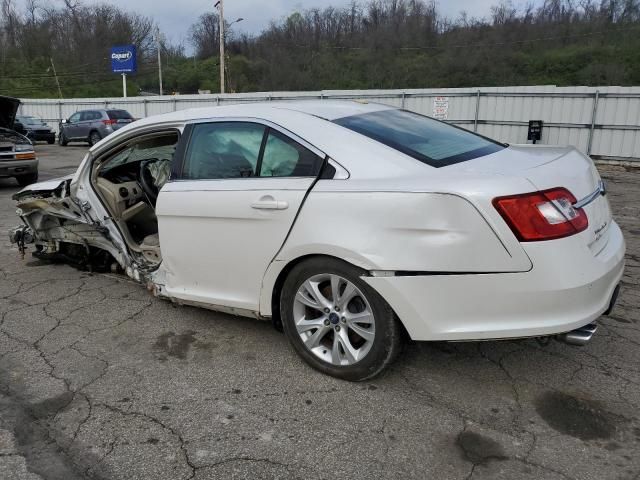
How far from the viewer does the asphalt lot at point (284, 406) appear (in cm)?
242

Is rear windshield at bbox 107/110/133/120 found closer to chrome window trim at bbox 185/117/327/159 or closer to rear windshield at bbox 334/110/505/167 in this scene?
chrome window trim at bbox 185/117/327/159

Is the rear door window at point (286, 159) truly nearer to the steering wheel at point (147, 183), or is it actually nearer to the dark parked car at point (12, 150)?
the steering wheel at point (147, 183)

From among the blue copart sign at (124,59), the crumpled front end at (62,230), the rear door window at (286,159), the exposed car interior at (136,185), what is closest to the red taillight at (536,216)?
the rear door window at (286,159)

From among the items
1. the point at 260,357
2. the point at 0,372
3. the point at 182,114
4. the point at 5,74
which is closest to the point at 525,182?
the point at 260,357

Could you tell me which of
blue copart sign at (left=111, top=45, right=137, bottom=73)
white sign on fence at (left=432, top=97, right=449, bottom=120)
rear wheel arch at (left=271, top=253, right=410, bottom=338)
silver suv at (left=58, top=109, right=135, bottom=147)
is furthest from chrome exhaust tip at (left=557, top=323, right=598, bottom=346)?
blue copart sign at (left=111, top=45, right=137, bottom=73)

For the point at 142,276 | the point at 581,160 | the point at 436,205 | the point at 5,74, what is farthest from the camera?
the point at 5,74

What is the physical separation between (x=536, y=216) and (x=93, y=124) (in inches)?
903

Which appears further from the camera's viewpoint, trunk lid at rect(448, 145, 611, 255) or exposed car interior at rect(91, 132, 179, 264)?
exposed car interior at rect(91, 132, 179, 264)

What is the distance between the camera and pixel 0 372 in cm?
331

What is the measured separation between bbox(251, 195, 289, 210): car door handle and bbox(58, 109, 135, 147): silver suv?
20357 mm

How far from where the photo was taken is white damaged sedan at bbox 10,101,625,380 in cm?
254

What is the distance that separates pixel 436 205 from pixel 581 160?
119 cm

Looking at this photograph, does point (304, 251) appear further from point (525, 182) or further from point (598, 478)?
point (598, 478)

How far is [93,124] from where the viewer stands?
22422 mm
